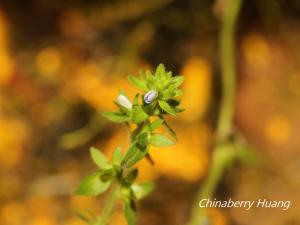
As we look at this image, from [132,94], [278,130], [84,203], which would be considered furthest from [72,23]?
[278,130]

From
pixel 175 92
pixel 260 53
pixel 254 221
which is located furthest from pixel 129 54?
pixel 175 92

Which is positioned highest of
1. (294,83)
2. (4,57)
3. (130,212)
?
(4,57)

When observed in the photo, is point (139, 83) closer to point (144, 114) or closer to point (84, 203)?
point (144, 114)

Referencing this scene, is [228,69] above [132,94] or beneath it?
beneath

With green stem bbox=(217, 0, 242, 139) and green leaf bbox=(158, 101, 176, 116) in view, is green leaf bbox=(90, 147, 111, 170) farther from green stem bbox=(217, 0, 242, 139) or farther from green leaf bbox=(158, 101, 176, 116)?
green stem bbox=(217, 0, 242, 139)

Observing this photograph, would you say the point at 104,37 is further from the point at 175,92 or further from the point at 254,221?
the point at 175,92

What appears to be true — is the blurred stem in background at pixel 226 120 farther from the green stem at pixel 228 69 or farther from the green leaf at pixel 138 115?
the green leaf at pixel 138 115
